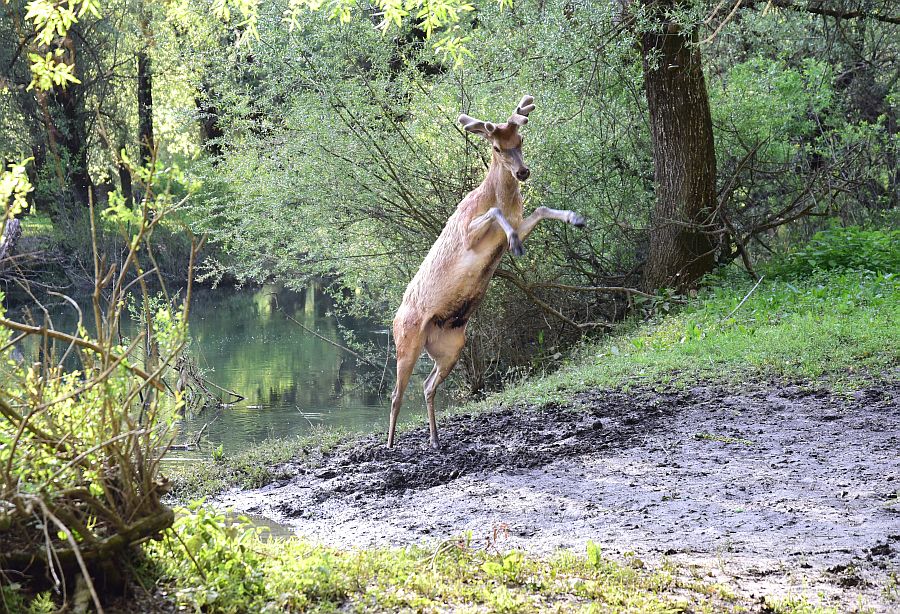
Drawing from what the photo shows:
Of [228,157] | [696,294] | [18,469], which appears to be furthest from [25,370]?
[228,157]

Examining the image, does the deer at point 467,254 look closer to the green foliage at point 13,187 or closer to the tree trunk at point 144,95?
the green foliage at point 13,187

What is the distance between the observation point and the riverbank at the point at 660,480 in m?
4.46

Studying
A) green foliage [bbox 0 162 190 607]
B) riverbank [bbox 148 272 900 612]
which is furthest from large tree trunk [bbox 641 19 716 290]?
green foliage [bbox 0 162 190 607]

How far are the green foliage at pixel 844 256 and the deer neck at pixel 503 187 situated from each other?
785 cm

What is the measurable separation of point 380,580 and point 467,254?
3.83 meters

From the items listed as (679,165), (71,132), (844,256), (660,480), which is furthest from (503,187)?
(71,132)

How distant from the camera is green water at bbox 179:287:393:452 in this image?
1347cm

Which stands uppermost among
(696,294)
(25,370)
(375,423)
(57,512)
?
(25,370)

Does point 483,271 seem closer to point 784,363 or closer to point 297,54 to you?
point 784,363

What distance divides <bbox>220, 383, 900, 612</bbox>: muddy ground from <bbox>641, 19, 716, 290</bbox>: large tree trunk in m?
5.22

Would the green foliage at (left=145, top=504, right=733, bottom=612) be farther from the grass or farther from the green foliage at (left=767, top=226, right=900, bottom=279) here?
the green foliage at (left=767, top=226, right=900, bottom=279)

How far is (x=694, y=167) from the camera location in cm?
1458

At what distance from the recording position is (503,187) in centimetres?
754

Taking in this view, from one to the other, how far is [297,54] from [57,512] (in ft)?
37.7
